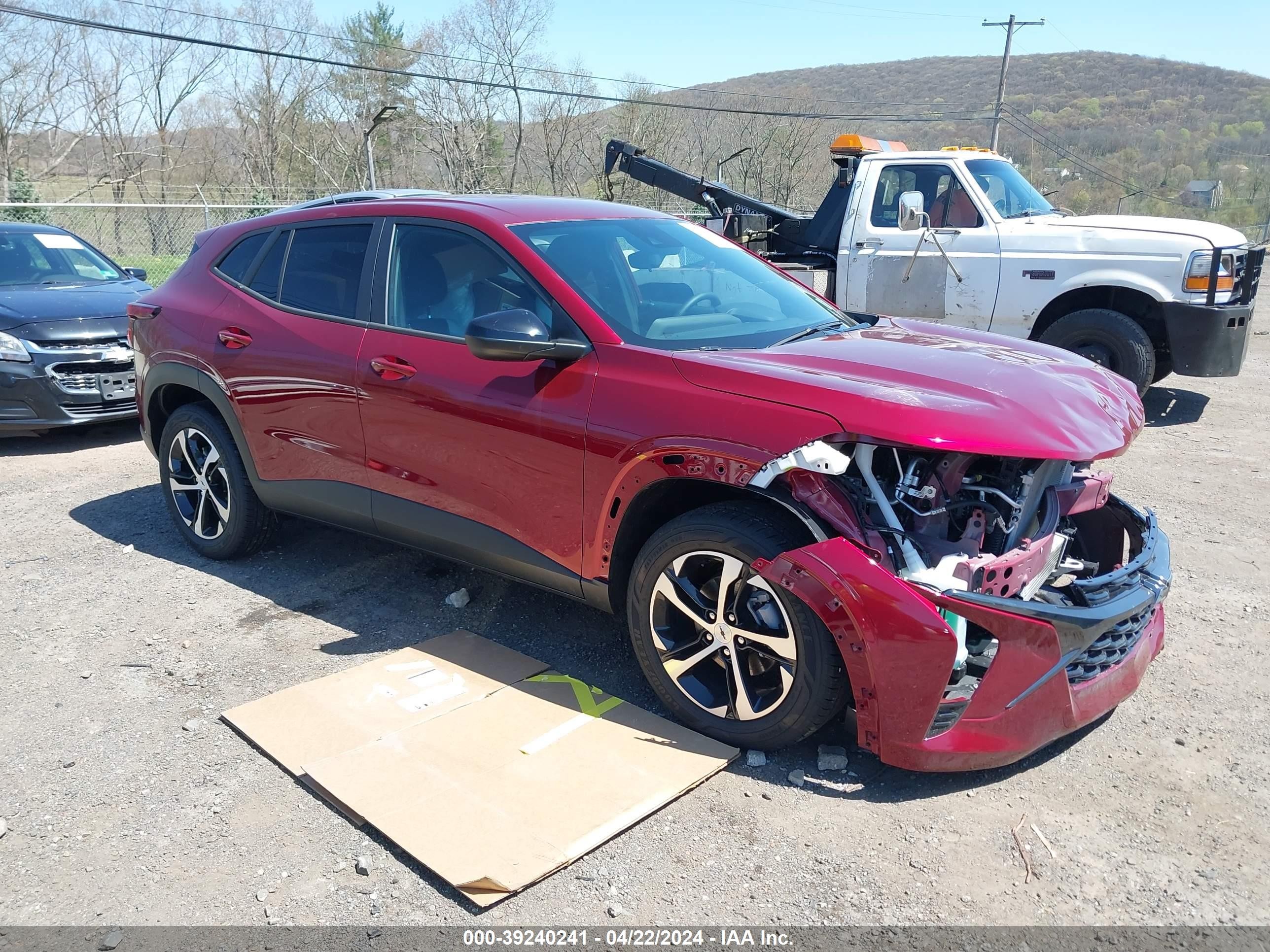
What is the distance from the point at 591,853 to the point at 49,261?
829 centimetres

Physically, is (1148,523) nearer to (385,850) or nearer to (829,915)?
(829,915)

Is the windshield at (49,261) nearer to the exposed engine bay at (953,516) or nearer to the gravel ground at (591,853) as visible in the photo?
the gravel ground at (591,853)

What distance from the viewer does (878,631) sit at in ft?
8.97

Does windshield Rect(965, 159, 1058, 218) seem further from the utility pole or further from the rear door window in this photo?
the utility pole

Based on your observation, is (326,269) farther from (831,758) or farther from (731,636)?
(831,758)

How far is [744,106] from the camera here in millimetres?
55062

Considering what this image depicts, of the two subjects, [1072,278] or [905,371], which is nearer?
[905,371]

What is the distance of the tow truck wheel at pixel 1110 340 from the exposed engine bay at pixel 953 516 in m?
Result: 4.77

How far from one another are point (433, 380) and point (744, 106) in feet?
183

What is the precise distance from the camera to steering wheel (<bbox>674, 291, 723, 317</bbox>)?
3.74m

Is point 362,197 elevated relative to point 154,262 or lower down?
elevated

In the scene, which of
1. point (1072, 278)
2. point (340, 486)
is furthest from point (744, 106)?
point (340, 486)

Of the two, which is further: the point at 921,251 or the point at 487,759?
the point at 921,251

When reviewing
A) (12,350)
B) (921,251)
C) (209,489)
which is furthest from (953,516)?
(12,350)
